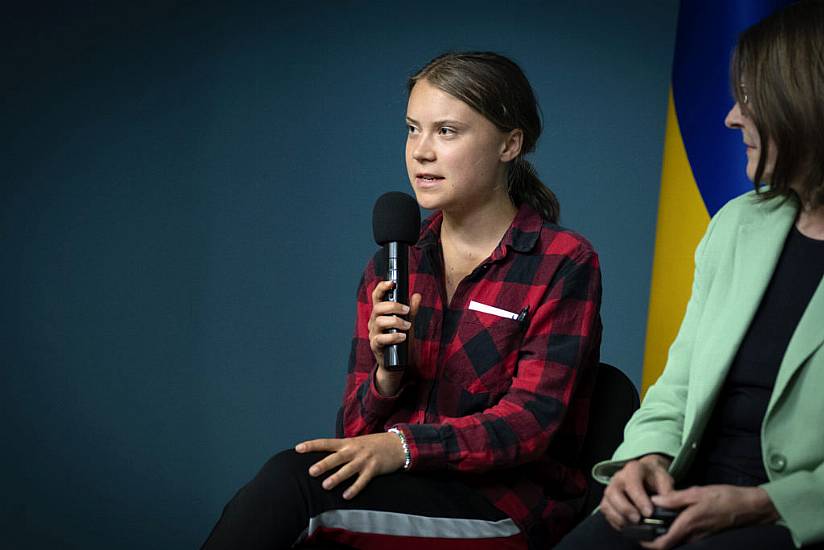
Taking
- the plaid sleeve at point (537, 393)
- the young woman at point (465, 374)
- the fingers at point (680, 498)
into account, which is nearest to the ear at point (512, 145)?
the young woman at point (465, 374)

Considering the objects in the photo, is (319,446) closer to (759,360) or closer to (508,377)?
(508,377)

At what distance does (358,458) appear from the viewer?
167 centimetres

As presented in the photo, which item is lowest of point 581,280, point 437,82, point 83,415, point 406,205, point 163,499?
point 163,499

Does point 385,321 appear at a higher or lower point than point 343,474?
higher

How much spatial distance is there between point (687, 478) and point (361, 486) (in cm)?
50

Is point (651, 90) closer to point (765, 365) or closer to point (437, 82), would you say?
point (437, 82)

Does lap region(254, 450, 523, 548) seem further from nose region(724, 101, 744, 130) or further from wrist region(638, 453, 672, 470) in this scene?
nose region(724, 101, 744, 130)

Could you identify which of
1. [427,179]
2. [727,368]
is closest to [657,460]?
[727,368]

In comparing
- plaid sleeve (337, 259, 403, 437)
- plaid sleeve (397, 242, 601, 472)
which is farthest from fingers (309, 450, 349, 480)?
plaid sleeve (337, 259, 403, 437)

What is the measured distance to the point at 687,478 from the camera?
5.11 feet

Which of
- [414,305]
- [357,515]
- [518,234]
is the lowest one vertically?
[357,515]

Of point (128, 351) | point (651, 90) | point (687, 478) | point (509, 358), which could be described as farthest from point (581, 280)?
point (128, 351)

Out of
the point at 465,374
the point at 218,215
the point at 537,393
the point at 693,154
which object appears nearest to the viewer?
the point at 537,393

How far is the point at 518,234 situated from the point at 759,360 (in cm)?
61
